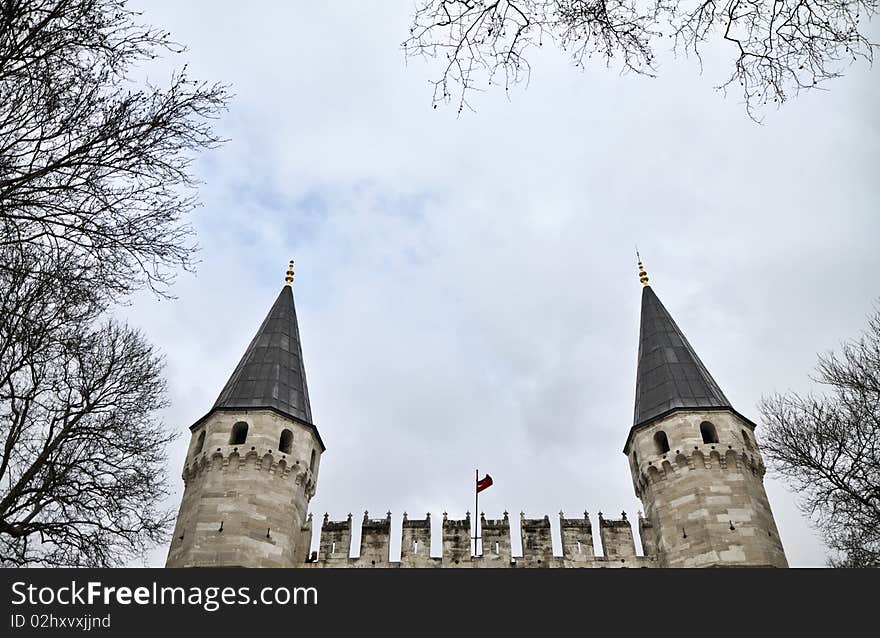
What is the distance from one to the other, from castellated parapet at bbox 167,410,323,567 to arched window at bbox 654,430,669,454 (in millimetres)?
10995

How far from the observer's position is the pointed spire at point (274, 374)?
22422 millimetres

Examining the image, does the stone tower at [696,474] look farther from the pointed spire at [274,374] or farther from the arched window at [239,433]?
the arched window at [239,433]

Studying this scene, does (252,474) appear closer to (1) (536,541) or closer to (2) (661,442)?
(1) (536,541)

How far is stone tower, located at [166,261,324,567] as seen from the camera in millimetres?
18681

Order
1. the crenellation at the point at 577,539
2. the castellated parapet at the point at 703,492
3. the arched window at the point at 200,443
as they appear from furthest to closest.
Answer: the arched window at the point at 200,443 → the crenellation at the point at 577,539 → the castellated parapet at the point at 703,492

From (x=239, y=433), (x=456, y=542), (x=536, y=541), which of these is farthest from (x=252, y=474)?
(x=536, y=541)

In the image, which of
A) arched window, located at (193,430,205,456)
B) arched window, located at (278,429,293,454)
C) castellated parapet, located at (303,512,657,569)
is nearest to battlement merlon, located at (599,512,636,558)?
castellated parapet, located at (303,512,657,569)

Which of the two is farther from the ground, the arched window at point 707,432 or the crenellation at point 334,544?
the arched window at point 707,432

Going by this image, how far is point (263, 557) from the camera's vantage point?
18688 millimetres

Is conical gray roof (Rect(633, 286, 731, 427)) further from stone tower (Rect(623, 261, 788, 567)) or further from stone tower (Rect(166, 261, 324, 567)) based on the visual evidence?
stone tower (Rect(166, 261, 324, 567))

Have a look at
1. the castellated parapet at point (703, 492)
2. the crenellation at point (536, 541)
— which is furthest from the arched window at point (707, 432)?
the crenellation at point (536, 541)

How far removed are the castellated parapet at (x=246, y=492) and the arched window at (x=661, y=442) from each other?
1100 centimetres

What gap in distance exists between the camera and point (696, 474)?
66.0ft
